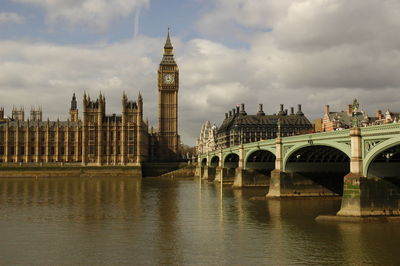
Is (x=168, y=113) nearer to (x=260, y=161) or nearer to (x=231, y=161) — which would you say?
(x=231, y=161)

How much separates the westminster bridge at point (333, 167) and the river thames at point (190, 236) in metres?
2.86

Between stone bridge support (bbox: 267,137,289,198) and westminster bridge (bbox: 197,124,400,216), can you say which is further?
stone bridge support (bbox: 267,137,289,198)

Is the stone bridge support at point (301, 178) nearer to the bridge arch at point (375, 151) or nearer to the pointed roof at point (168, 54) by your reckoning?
the bridge arch at point (375, 151)

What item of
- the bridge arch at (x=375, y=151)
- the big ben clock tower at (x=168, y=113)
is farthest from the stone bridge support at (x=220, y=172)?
the big ben clock tower at (x=168, y=113)

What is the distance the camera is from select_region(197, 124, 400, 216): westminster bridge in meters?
37.3

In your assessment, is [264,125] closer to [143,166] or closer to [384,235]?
[143,166]

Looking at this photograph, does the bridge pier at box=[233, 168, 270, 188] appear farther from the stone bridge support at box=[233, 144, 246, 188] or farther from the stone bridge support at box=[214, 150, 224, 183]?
the stone bridge support at box=[214, 150, 224, 183]

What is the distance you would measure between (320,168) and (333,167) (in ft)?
6.04

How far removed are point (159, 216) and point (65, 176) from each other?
80.7 meters

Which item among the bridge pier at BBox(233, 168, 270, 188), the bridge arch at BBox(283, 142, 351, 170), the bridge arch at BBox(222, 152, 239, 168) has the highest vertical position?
the bridge arch at BBox(283, 142, 351, 170)

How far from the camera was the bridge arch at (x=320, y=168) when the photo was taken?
5841 centimetres

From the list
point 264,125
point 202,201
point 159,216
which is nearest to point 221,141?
point 264,125

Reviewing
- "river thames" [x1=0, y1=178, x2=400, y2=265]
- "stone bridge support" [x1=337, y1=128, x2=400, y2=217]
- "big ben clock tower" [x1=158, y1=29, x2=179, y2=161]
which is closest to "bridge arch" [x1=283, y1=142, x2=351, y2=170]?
"stone bridge support" [x1=337, y1=128, x2=400, y2=217]

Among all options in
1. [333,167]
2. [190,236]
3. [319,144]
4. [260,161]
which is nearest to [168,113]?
[260,161]
